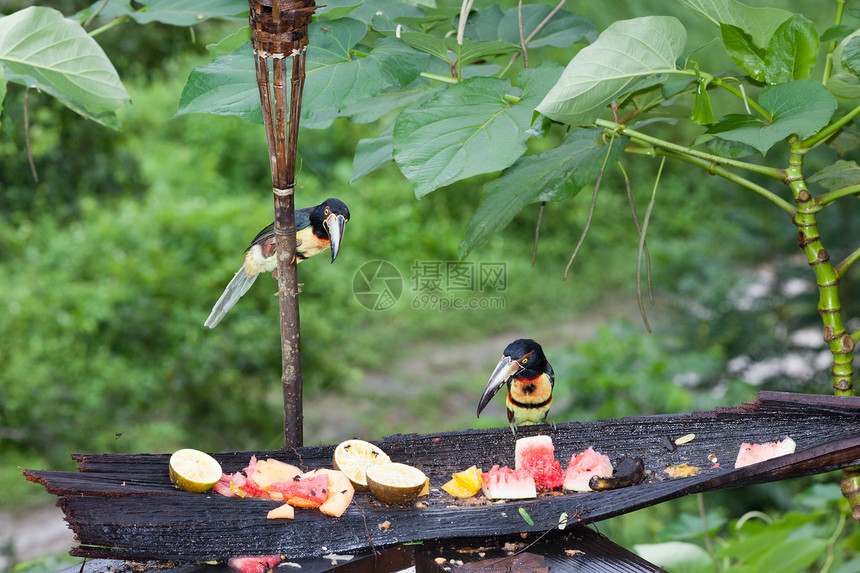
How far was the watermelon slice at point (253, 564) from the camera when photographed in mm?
780

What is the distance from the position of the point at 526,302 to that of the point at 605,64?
3312 millimetres

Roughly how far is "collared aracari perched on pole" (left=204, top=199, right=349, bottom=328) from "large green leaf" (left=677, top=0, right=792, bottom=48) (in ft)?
1.55

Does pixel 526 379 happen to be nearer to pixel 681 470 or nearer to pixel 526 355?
pixel 526 355

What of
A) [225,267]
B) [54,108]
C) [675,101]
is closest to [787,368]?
[675,101]

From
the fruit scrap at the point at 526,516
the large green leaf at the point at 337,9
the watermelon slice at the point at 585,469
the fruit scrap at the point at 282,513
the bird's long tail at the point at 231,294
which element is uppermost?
the large green leaf at the point at 337,9

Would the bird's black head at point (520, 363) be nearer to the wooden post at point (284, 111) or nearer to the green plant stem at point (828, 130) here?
the wooden post at point (284, 111)

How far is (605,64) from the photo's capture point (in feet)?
2.67

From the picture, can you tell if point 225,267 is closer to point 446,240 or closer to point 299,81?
point 446,240

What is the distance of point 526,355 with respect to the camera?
114 cm

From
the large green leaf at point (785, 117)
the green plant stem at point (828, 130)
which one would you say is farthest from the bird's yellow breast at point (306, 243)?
the green plant stem at point (828, 130)

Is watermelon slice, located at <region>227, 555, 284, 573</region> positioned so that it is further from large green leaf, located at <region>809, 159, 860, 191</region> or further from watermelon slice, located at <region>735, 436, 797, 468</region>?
large green leaf, located at <region>809, 159, 860, 191</region>

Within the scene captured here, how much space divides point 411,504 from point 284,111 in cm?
46

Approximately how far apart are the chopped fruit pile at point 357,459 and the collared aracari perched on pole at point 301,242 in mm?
233

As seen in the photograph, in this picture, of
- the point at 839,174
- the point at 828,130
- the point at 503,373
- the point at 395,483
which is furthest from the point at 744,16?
the point at 395,483
